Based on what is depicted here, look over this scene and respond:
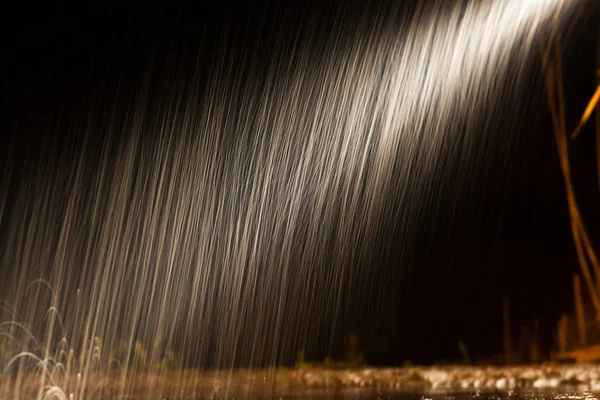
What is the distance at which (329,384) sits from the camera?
14.8 meters

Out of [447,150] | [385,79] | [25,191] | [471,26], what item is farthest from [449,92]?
[25,191]

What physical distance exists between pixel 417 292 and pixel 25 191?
998cm

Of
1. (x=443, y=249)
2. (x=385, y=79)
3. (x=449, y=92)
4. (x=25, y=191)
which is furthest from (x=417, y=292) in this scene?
(x=25, y=191)

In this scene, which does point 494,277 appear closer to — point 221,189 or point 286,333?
point 286,333

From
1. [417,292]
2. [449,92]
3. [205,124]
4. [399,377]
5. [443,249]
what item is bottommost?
[399,377]

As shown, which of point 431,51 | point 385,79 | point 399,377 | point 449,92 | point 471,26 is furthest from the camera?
point 449,92

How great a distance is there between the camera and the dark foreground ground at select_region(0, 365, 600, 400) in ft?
40.4

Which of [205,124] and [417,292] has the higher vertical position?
[205,124]

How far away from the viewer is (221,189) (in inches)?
742

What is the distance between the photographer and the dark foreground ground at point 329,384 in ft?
40.4

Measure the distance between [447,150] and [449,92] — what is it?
2.18m

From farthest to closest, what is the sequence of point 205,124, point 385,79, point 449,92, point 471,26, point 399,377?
1. point 449,92
2. point 205,124
3. point 385,79
4. point 399,377
5. point 471,26

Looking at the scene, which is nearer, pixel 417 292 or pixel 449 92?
pixel 417 292

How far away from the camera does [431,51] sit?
1361 centimetres
